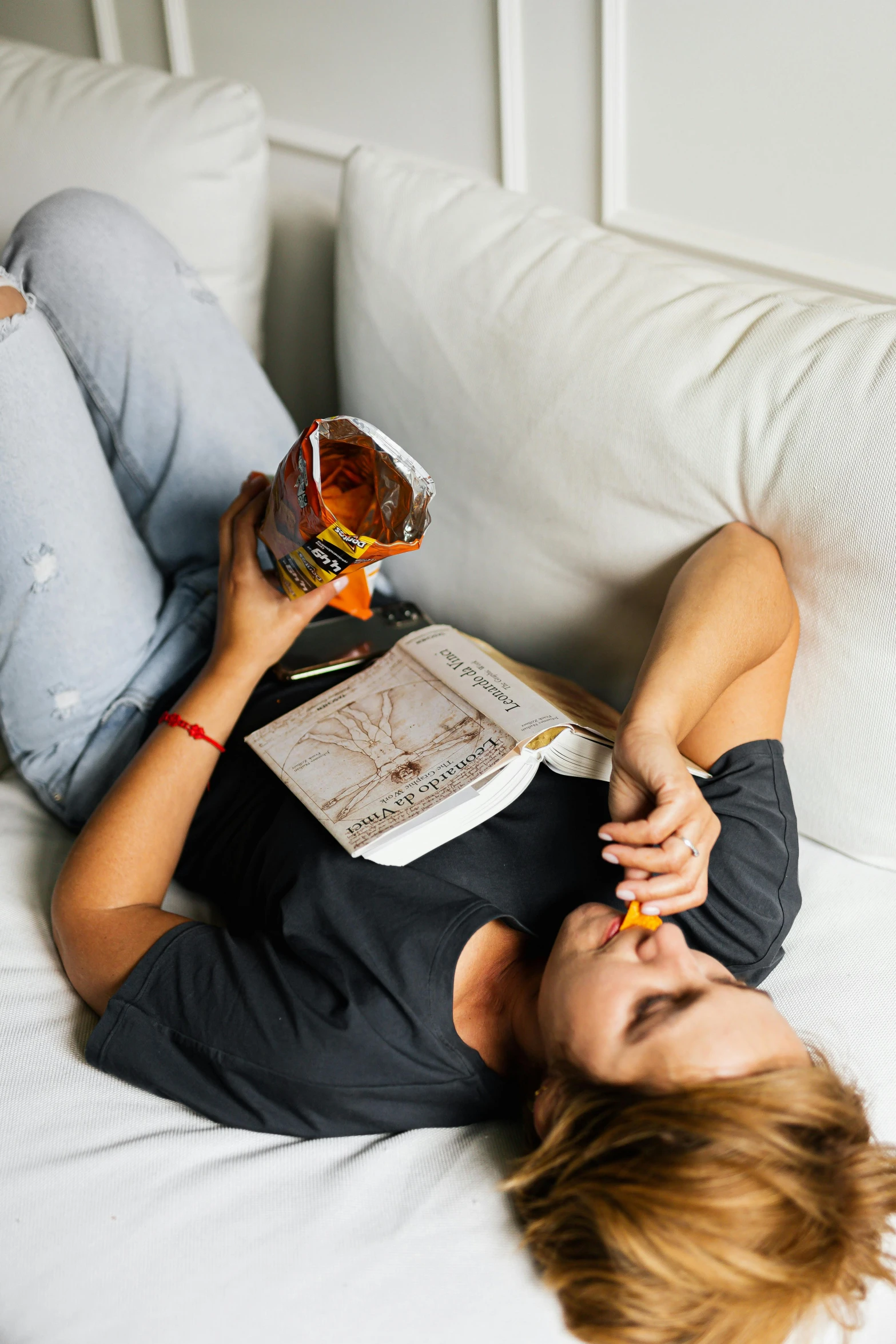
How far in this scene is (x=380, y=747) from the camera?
90 centimetres

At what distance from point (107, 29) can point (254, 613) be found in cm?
160

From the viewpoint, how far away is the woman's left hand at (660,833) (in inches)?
28.8

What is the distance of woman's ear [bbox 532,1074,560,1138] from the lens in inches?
28.9

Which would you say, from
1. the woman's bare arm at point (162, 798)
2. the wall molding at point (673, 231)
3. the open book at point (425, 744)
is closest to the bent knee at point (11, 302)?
the woman's bare arm at point (162, 798)

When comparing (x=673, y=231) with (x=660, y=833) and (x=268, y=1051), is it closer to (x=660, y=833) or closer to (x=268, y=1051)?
(x=660, y=833)

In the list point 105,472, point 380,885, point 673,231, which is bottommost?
point 380,885

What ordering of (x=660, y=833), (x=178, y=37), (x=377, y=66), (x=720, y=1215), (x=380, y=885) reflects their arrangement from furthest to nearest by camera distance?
(x=178, y=37)
(x=377, y=66)
(x=380, y=885)
(x=660, y=833)
(x=720, y=1215)

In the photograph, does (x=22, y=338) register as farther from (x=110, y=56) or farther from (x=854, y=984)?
(x=110, y=56)

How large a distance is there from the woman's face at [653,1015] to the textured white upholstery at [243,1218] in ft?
0.36

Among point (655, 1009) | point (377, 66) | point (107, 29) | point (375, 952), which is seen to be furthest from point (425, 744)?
point (107, 29)

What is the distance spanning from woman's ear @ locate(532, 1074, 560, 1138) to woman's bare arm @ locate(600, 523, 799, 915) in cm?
15

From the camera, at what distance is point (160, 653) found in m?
1.11

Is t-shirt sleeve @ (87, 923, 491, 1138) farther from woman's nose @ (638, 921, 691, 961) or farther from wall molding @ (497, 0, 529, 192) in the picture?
wall molding @ (497, 0, 529, 192)

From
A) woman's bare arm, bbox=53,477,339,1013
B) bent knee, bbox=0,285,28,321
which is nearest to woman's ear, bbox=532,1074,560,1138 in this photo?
woman's bare arm, bbox=53,477,339,1013
